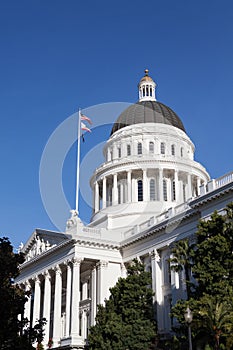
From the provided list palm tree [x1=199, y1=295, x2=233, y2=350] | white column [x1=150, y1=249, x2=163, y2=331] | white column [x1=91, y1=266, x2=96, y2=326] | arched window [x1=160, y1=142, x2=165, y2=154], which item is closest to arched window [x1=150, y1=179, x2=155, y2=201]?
arched window [x1=160, y1=142, x2=165, y2=154]

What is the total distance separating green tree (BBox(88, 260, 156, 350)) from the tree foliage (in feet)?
28.7

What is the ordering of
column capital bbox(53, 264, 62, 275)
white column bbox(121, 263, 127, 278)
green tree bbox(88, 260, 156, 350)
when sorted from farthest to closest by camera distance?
column capital bbox(53, 264, 62, 275) < white column bbox(121, 263, 127, 278) < green tree bbox(88, 260, 156, 350)

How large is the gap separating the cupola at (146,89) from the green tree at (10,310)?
170 ft

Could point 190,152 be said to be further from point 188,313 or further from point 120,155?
point 188,313

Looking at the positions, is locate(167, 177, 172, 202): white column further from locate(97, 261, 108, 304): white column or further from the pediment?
locate(97, 261, 108, 304): white column

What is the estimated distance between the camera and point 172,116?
81.7 meters

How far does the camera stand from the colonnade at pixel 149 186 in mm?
72062

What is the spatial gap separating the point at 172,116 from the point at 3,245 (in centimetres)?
4824

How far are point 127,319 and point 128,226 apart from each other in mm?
22520

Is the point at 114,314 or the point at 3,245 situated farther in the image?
the point at 114,314

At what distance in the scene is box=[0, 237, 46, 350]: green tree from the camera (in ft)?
112

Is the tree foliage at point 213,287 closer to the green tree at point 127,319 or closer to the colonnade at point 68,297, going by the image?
the green tree at point 127,319

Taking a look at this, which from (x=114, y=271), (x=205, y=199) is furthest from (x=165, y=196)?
(x=205, y=199)

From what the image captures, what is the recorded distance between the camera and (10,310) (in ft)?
114
